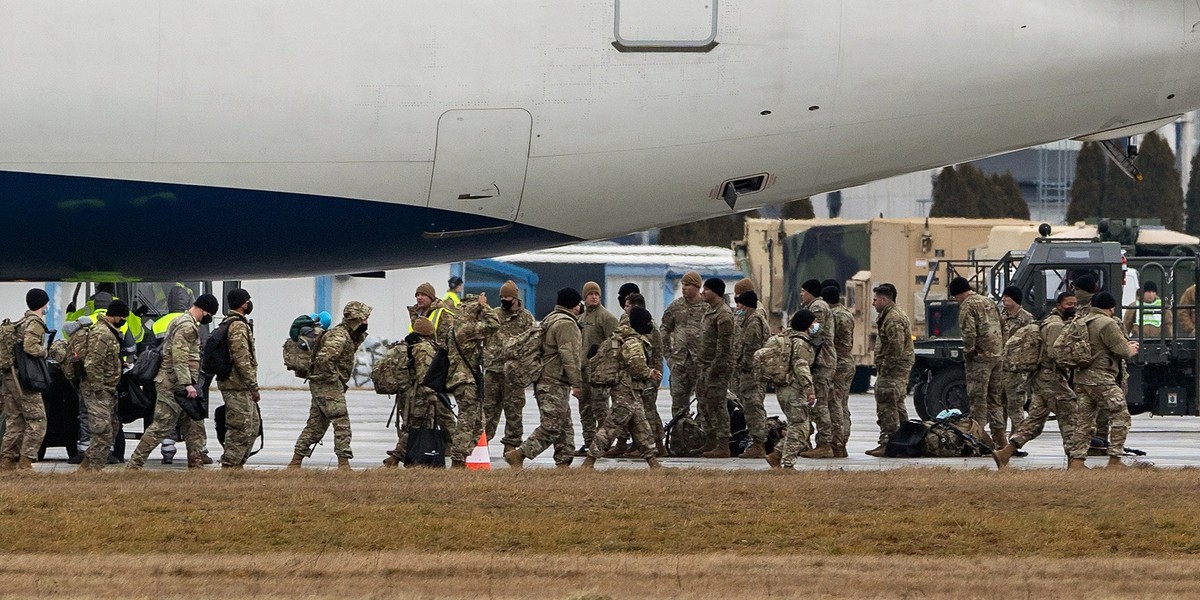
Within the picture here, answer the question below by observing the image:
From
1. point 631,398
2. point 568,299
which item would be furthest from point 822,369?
point 568,299

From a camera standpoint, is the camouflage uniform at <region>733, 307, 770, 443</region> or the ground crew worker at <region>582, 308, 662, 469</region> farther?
the camouflage uniform at <region>733, 307, 770, 443</region>

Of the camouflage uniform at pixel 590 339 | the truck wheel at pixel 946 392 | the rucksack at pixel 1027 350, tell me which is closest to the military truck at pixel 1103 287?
the truck wheel at pixel 946 392

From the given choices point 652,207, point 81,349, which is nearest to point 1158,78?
point 652,207

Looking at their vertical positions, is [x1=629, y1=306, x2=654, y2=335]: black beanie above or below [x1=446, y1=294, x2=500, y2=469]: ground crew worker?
above

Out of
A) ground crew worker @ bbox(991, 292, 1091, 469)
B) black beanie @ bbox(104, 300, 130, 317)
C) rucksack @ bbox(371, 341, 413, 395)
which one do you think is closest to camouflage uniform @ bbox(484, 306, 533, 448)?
rucksack @ bbox(371, 341, 413, 395)

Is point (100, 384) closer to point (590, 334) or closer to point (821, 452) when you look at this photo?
point (590, 334)

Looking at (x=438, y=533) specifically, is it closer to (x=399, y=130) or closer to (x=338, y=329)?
(x=399, y=130)

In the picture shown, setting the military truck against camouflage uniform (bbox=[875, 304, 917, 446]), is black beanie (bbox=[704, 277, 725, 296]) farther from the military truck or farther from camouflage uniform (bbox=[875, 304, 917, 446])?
the military truck

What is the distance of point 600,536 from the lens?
10.3 meters

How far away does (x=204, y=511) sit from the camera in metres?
11.0

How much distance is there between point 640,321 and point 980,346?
393 cm

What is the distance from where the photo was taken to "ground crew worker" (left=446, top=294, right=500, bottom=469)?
14.3m

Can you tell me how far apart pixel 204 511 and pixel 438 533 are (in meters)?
1.77

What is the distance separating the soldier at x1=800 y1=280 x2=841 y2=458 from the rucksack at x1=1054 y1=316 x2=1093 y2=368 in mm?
2162
